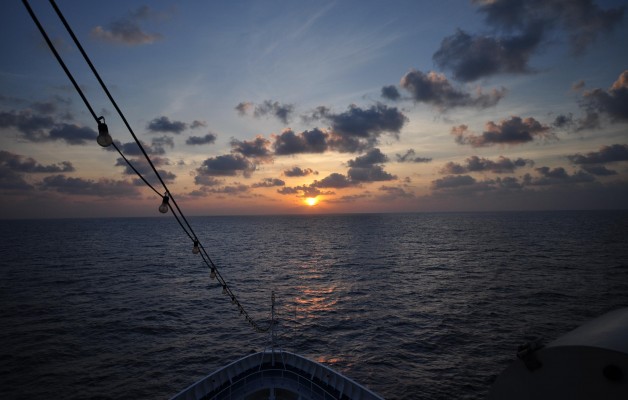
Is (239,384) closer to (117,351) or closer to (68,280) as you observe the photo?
(117,351)

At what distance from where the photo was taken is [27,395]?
20.4m

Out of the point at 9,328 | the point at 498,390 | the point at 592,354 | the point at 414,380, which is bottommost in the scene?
the point at 414,380

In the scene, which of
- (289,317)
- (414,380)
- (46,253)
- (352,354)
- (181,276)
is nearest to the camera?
(414,380)

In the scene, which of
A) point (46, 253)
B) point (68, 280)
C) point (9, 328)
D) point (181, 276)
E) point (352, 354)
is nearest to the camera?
point (352, 354)

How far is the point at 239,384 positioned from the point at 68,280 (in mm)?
53206

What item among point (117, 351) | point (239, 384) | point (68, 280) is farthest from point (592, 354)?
point (68, 280)

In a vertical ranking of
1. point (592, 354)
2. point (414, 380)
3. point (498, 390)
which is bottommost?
point (414, 380)

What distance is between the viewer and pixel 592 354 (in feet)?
14.6

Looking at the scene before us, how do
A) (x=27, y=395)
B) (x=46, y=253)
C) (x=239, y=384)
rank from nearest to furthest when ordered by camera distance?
(x=239, y=384), (x=27, y=395), (x=46, y=253)

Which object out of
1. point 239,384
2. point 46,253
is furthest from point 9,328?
point 46,253

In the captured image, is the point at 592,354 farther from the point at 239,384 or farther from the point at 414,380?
the point at 414,380

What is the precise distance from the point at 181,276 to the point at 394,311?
41.3 meters

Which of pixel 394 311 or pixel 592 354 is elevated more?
pixel 592 354

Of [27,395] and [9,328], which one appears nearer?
[27,395]
